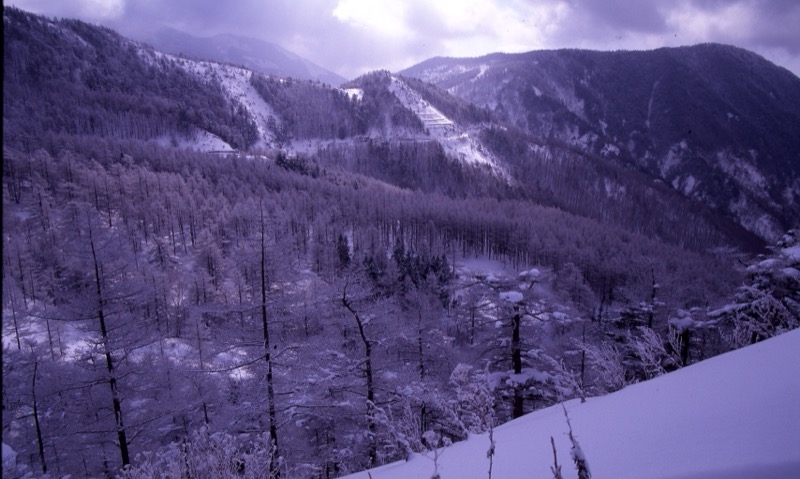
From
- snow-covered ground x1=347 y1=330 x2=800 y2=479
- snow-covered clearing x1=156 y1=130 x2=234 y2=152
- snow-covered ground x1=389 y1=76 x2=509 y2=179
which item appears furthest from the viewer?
snow-covered ground x1=389 y1=76 x2=509 y2=179

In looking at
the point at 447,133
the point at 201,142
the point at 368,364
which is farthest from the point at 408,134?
the point at 368,364

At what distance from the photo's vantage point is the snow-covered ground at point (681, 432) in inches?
110

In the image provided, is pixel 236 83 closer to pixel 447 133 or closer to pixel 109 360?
pixel 447 133

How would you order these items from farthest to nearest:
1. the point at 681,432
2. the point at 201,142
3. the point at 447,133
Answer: the point at 447,133 < the point at 201,142 < the point at 681,432

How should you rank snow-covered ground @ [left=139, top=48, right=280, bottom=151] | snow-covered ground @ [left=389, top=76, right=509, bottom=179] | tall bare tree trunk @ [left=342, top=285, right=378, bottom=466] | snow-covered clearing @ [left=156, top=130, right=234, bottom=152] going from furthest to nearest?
snow-covered ground @ [left=139, top=48, right=280, bottom=151]
snow-covered ground @ [left=389, top=76, right=509, bottom=179]
snow-covered clearing @ [left=156, top=130, right=234, bottom=152]
tall bare tree trunk @ [left=342, top=285, right=378, bottom=466]

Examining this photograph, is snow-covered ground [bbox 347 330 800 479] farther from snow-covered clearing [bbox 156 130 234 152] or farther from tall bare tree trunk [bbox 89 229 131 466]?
snow-covered clearing [bbox 156 130 234 152]

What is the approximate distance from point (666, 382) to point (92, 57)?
181m

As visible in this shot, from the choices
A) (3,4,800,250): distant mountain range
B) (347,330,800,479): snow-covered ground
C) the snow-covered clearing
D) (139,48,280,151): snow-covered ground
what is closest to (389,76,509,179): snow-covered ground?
(3,4,800,250): distant mountain range

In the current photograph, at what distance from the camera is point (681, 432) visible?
11.1 ft

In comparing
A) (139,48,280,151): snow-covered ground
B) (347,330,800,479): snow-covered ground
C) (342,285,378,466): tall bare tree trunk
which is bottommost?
(342,285,378,466): tall bare tree trunk

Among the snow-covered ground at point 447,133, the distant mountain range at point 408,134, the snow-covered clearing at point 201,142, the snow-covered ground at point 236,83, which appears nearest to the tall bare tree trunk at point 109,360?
the distant mountain range at point 408,134

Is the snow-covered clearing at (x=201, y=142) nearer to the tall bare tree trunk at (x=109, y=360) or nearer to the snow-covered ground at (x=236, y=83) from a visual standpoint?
the snow-covered ground at (x=236, y=83)

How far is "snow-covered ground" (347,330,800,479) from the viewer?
2.79 meters

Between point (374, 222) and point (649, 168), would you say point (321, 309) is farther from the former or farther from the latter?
point (649, 168)
